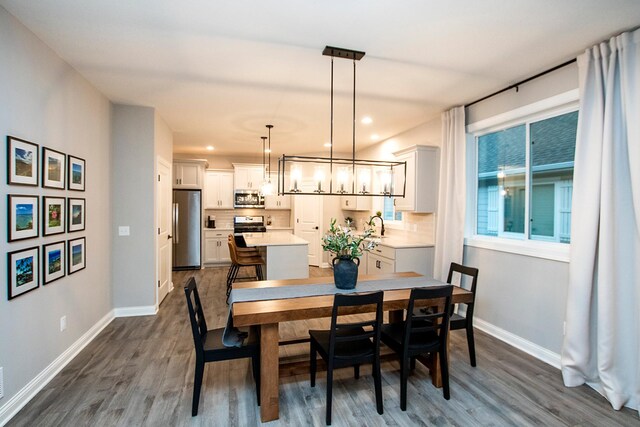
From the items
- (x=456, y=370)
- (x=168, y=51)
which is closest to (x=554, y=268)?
(x=456, y=370)

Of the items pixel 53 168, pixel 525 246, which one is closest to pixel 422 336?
pixel 525 246

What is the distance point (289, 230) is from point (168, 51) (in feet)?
17.5

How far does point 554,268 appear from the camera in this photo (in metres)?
2.92

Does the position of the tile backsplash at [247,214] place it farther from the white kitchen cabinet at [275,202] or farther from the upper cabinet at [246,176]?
the upper cabinet at [246,176]

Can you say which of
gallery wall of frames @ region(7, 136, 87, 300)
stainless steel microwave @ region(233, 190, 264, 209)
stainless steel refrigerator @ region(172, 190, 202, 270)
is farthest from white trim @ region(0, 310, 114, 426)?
stainless steel microwave @ region(233, 190, 264, 209)

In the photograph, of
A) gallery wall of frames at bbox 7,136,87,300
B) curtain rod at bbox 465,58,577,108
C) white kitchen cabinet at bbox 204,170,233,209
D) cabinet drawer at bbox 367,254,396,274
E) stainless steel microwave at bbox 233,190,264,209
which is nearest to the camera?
gallery wall of frames at bbox 7,136,87,300

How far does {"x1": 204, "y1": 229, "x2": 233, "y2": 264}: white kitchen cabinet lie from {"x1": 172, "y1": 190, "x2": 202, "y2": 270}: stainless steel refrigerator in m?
0.24

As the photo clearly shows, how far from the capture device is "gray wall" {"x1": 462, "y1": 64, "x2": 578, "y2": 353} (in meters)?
2.88

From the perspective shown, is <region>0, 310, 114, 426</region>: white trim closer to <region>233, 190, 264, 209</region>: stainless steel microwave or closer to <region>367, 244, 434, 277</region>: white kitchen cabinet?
<region>367, 244, 434, 277</region>: white kitchen cabinet

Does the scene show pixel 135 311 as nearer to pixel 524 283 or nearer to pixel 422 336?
pixel 422 336

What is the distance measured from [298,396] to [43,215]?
2.46 meters

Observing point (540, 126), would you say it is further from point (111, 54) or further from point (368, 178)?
point (111, 54)

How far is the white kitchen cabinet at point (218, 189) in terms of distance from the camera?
743cm

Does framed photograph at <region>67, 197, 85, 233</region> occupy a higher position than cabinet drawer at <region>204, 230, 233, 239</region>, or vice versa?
framed photograph at <region>67, 197, 85, 233</region>
